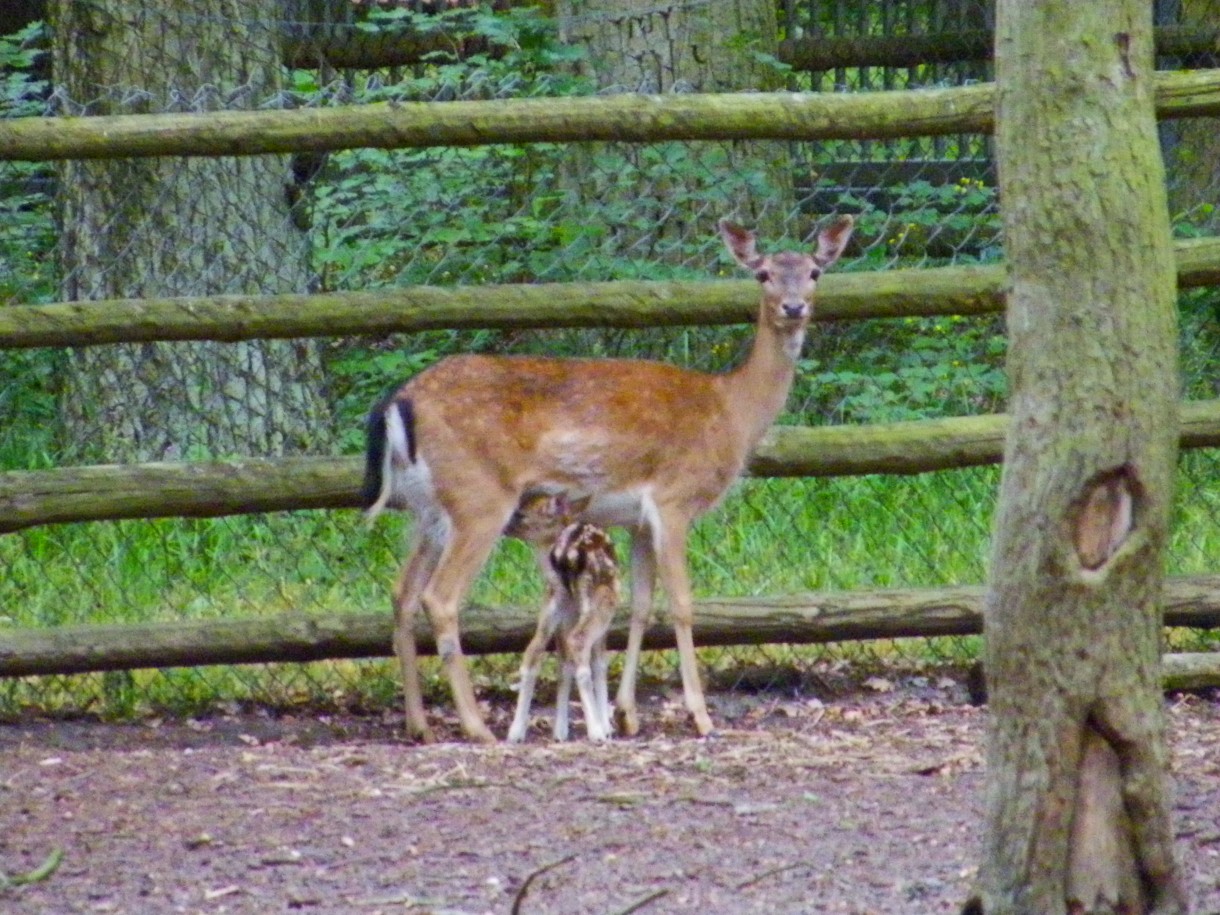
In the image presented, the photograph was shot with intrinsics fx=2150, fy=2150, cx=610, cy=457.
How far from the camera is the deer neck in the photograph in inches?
279

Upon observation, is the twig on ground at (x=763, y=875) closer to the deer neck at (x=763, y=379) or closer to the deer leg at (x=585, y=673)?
the deer leg at (x=585, y=673)

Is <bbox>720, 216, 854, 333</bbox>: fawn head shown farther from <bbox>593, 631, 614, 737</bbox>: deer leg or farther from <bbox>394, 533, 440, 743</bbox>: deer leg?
<bbox>394, 533, 440, 743</bbox>: deer leg

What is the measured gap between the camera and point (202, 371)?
8.07 m

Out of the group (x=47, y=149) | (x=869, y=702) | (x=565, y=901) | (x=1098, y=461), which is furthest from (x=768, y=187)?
(x=1098, y=461)

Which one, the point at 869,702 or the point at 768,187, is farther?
the point at 768,187

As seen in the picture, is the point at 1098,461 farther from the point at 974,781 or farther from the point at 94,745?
the point at 94,745

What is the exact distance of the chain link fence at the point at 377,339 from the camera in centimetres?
750

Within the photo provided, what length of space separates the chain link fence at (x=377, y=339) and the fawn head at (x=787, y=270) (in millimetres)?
511

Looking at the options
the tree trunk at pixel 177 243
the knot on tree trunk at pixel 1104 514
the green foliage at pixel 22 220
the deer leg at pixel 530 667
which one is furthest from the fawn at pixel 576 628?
the knot on tree trunk at pixel 1104 514

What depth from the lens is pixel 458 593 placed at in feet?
21.7

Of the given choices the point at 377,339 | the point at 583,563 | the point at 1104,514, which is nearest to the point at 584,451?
the point at 583,563

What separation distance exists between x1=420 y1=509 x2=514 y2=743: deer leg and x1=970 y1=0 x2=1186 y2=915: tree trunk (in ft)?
10.1

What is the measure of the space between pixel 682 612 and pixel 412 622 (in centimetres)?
84

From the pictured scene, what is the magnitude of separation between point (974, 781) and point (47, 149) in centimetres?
333
